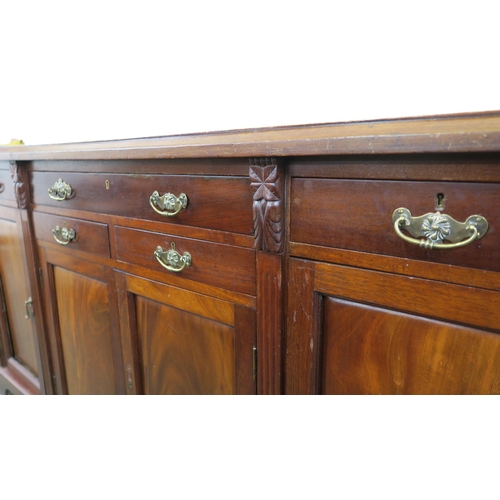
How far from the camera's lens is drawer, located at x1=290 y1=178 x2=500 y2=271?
1.14ft

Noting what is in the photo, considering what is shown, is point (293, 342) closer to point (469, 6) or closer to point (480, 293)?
point (480, 293)

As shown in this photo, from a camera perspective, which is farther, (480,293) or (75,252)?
(75,252)

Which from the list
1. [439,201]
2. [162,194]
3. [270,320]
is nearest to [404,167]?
[439,201]

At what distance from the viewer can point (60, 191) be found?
0.74 meters

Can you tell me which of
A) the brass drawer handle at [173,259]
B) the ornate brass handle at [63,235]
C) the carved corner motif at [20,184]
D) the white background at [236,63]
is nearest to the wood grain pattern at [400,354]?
the brass drawer handle at [173,259]

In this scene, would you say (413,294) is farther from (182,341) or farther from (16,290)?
(16,290)

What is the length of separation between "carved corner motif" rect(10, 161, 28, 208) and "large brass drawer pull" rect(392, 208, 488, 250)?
2.72 ft

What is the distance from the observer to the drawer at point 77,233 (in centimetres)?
71

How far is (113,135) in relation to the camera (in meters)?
1.13

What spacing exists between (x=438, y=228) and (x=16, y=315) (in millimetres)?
1168

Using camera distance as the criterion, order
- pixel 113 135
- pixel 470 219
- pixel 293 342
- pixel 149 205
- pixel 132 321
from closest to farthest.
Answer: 1. pixel 470 219
2. pixel 293 342
3. pixel 149 205
4. pixel 132 321
5. pixel 113 135

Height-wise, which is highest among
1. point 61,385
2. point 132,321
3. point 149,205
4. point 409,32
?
point 409,32

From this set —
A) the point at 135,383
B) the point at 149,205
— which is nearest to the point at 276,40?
the point at 149,205

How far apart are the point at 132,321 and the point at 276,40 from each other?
2.37 feet
